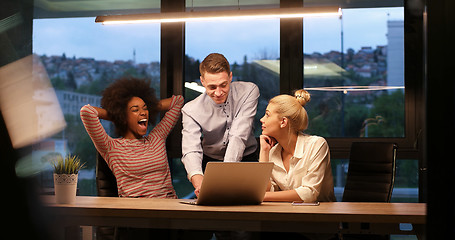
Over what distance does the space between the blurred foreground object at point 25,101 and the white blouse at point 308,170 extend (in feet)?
5.12

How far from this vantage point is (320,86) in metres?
3.40

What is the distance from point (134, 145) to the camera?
2551mm

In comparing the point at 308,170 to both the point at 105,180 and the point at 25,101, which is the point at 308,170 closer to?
the point at 105,180

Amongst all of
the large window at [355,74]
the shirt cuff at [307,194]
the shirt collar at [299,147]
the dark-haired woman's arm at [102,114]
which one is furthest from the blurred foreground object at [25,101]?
the large window at [355,74]

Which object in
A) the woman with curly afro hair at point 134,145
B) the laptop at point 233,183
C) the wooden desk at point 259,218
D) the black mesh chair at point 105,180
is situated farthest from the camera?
the woman with curly afro hair at point 134,145

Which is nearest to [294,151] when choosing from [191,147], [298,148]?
[298,148]

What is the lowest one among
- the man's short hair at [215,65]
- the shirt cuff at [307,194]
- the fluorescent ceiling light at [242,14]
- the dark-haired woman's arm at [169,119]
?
the shirt cuff at [307,194]

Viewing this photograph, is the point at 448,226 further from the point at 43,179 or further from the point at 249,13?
the point at 249,13

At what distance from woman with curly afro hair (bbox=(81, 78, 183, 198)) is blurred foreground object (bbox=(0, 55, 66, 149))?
5.65 feet

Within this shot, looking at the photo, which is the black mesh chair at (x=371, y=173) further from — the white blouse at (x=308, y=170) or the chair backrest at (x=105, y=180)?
the chair backrest at (x=105, y=180)

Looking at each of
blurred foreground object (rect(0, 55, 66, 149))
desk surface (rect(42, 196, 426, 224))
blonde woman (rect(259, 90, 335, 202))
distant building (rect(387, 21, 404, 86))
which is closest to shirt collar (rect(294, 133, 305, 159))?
blonde woman (rect(259, 90, 335, 202))

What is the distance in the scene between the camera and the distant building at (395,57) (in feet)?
10.8

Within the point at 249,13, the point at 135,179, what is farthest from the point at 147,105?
the point at 249,13

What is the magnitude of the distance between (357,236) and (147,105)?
144 cm
